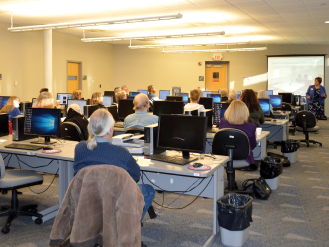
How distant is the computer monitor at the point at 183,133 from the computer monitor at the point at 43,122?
4.38 ft

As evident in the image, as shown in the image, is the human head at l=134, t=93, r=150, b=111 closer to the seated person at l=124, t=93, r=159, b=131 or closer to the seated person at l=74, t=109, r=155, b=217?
the seated person at l=124, t=93, r=159, b=131

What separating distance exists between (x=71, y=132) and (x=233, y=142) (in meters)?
2.05

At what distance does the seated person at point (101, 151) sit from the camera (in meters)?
2.38

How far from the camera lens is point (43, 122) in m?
4.03

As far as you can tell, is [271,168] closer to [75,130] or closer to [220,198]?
[220,198]

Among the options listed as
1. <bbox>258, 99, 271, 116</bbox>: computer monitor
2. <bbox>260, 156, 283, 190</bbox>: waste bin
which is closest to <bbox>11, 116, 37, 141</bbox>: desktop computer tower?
<bbox>260, 156, 283, 190</bbox>: waste bin

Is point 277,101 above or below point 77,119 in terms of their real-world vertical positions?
above

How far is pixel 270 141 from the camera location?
8.13 m

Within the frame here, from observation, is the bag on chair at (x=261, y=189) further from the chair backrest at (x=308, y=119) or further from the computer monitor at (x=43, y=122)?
the chair backrest at (x=308, y=119)

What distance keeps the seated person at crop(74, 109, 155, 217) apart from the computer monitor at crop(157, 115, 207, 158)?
0.84 meters

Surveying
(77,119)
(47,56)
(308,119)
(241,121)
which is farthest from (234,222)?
(47,56)

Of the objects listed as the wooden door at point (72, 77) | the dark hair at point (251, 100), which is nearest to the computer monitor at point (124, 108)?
the dark hair at point (251, 100)

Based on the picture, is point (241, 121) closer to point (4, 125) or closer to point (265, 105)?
point (4, 125)

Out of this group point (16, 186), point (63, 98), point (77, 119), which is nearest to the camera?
point (16, 186)
